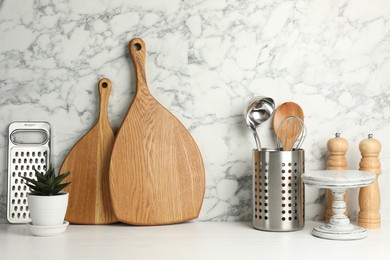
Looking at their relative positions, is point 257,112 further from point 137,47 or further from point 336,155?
point 137,47

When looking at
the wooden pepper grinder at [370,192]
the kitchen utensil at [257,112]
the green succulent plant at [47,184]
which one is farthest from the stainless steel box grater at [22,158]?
the wooden pepper grinder at [370,192]

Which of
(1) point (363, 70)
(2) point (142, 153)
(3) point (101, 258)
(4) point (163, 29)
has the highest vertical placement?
(4) point (163, 29)

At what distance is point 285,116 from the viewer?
152 cm

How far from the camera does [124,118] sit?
4.86 ft

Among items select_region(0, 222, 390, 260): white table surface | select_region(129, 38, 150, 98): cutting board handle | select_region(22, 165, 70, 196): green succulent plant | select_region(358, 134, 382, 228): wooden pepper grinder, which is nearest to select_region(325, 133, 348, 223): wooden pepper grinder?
select_region(358, 134, 382, 228): wooden pepper grinder

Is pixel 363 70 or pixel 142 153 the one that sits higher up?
pixel 363 70

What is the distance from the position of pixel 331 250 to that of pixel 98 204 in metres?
0.62

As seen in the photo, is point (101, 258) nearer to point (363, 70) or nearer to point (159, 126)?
point (159, 126)

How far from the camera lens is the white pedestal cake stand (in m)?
1.29

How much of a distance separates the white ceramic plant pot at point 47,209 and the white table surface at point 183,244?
0.13 ft

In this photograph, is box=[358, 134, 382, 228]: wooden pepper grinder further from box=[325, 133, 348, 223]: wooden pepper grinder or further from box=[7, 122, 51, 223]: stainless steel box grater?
box=[7, 122, 51, 223]: stainless steel box grater

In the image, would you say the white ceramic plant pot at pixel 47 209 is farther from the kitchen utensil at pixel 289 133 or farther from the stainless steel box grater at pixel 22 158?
the kitchen utensil at pixel 289 133

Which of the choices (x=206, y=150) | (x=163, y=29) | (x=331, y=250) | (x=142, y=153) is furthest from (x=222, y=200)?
(x=163, y=29)

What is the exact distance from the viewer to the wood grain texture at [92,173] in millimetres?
1475
